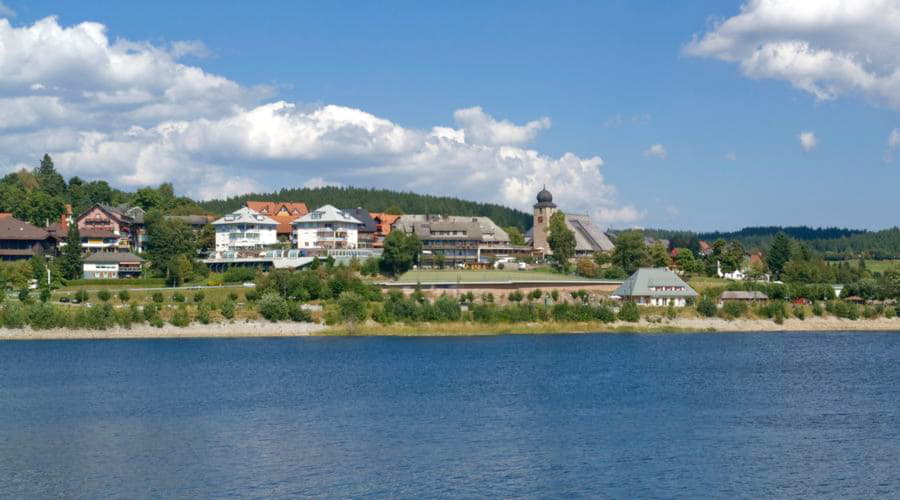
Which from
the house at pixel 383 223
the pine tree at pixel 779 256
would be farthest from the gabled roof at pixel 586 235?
the house at pixel 383 223

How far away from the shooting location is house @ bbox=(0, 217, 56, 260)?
328ft

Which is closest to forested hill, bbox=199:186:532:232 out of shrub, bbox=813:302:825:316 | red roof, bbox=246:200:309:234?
red roof, bbox=246:200:309:234

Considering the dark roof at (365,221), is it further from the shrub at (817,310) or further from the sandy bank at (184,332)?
the shrub at (817,310)

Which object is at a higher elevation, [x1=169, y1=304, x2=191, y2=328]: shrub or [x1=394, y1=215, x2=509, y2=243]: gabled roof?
[x1=394, y1=215, x2=509, y2=243]: gabled roof

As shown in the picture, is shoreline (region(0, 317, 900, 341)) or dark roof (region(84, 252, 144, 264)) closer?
shoreline (region(0, 317, 900, 341))

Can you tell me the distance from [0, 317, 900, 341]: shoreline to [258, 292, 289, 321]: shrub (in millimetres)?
573

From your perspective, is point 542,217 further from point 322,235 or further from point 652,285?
point 652,285

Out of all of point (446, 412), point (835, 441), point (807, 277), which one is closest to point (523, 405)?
point (446, 412)

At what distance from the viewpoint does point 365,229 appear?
118250 millimetres

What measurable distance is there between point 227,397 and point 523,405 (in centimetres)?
1374

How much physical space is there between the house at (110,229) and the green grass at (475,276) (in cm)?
3526

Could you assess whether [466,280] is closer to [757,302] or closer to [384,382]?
[757,302]

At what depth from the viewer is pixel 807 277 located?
99.1m

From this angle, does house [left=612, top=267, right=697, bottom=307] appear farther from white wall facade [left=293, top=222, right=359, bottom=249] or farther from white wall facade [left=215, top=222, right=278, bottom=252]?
white wall facade [left=215, top=222, right=278, bottom=252]
